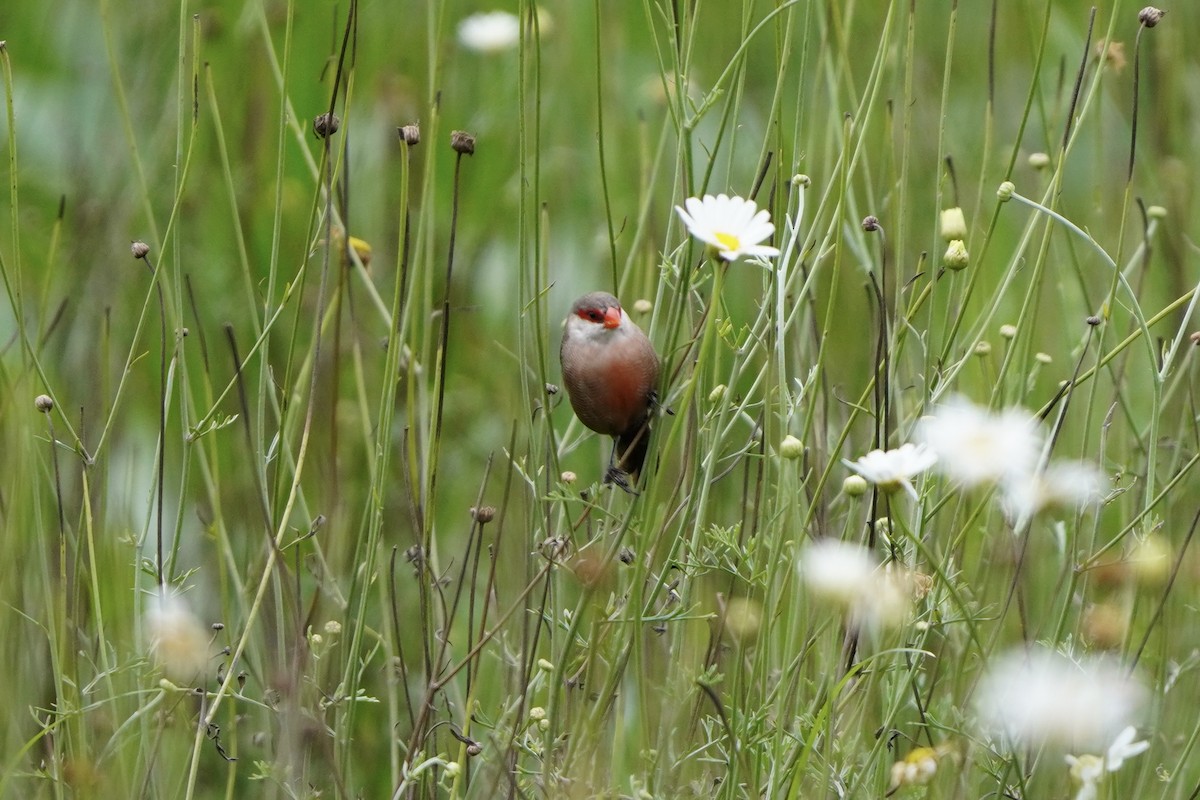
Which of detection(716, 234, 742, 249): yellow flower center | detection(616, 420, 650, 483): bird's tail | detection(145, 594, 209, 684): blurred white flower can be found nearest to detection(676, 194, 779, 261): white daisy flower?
detection(716, 234, 742, 249): yellow flower center

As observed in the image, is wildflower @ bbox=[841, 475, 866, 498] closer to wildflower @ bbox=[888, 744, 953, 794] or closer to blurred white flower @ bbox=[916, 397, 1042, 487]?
blurred white flower @ bbox=[916, 397, 1042, 487]

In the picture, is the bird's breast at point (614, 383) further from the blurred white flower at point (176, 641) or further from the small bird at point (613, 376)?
the blurred white flower at point (176, 641)

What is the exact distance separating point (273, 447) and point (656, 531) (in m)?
0.43

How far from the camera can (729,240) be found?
50.1 inches

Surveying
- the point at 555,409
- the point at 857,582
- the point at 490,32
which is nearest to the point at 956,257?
the point at 857,582

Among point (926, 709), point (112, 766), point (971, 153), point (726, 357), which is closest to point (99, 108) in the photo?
point (726, 357)

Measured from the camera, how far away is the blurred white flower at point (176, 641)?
1462 millimetres

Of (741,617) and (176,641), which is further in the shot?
(741,617)

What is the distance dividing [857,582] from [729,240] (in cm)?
33

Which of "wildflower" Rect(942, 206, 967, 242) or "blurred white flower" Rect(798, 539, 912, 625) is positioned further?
"wildflower" Rect(942, 206, 967, 242)

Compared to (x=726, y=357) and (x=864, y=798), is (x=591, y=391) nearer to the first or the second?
(x=864, y=798)

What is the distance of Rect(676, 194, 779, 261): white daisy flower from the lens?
1.22 m

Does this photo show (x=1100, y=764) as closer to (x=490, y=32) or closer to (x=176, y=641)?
(x=176, y=641)

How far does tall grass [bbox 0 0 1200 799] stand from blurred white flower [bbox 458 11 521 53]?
118 millimetres
